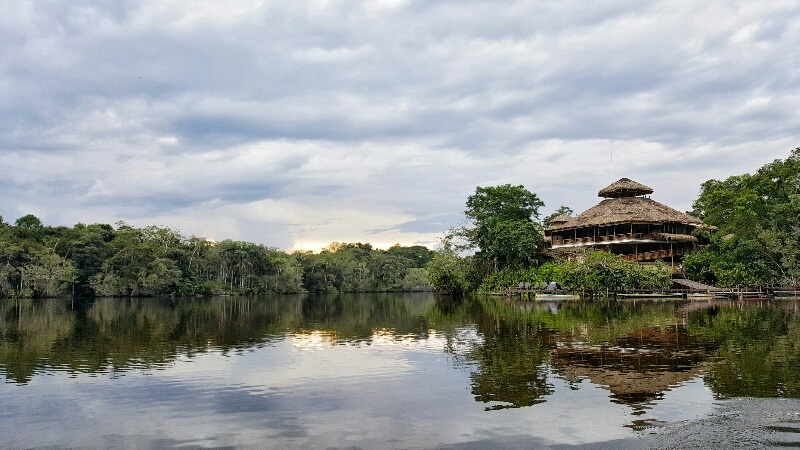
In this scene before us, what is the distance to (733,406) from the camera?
11164 mm

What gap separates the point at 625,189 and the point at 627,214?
590cm

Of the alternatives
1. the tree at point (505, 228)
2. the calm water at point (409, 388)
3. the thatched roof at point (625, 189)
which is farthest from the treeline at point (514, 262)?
the calm water at point (409, 388)

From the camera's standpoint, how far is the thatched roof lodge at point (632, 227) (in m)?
59.9

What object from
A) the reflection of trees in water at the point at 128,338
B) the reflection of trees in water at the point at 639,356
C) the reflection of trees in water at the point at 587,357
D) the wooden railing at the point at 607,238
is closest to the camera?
the reflection of trees in water at the point at 639,356

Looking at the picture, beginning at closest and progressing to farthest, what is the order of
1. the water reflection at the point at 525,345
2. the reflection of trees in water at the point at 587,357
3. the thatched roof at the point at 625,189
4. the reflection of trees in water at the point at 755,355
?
the reflection of trees in water at the point at 755,355 → the reflection of trees in water at the point at 587,357 → the water reflection at the point at 525,345 → the thatched roof at the point at 625,189

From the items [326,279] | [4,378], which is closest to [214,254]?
[326,279]

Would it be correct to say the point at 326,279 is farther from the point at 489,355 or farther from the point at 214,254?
the point at 489,355

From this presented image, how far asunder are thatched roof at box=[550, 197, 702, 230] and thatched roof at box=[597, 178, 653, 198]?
2.37ft

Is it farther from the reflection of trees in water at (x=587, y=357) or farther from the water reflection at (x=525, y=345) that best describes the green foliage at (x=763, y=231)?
the reflection of trees in water at (x=587, y=357)

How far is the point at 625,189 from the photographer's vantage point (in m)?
66.3

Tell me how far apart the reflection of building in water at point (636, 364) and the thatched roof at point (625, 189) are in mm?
46718

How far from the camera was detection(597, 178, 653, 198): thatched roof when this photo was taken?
66188 mm

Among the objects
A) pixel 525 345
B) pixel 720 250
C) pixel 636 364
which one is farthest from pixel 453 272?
pixel 636 364

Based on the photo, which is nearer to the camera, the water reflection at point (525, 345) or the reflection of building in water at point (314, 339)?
the water reflection at point (525, 345)
